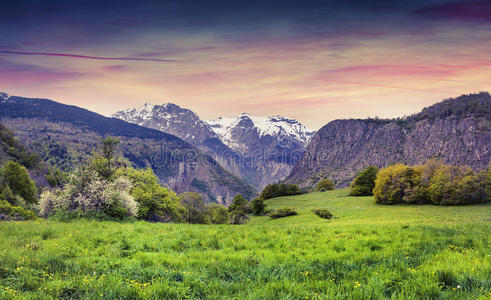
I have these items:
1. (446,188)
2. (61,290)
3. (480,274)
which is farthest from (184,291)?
(446,188)

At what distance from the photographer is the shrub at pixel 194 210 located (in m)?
68.5

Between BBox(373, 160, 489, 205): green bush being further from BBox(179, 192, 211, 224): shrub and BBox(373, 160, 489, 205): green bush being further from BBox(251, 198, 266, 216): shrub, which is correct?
BBox(179, 192, 211, 224): shrub

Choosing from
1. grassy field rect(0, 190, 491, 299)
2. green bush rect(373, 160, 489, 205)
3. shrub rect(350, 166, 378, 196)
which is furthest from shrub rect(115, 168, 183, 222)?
shrub rect(350, 166, 378, 196)

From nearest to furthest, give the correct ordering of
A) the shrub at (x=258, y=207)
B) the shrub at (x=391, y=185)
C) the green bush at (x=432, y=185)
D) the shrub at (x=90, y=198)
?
the shrub at (x=90, y=198) < the green bush at (x=432, y=185) < the shrub at (x=391, y=185) < the shrub at (x=258, y=207)

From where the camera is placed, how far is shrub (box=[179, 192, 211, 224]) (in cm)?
6850

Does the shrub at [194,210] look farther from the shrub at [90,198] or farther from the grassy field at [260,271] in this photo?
the grassy field at [260,271]

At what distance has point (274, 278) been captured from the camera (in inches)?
235

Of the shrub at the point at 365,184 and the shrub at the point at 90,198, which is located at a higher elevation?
the shrub at the point at 90,198

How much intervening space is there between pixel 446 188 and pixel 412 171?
26.5ft

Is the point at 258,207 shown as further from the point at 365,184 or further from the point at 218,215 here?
the point at 365,184

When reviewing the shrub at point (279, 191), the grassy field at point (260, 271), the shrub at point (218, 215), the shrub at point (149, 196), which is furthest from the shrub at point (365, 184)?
the grassy field at point (260, 271)

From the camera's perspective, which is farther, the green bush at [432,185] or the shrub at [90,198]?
the green bush at [432,185]

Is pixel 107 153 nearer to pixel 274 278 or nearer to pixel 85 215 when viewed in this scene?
pixel 85 215

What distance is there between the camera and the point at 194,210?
233 feet
